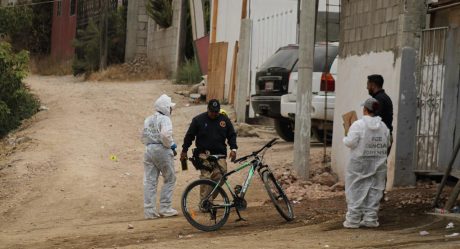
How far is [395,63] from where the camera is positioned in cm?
1268

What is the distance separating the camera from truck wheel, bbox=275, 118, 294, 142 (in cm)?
1841

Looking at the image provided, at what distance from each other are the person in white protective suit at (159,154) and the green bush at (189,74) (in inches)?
659

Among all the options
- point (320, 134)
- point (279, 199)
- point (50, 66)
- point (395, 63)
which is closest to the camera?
point (279, 199)

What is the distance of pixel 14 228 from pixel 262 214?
3534mm

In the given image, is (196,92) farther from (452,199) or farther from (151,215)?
(452,199)

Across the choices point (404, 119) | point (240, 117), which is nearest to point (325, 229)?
point (404, 119)

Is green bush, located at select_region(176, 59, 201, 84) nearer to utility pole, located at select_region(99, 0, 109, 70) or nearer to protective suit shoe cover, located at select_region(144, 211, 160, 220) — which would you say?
utility pole, located at select_region(99, 0, 109, 70)

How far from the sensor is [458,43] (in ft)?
38.5

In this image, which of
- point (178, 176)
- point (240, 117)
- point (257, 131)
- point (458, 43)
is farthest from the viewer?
point (240, 117)

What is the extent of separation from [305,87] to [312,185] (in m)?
1.52

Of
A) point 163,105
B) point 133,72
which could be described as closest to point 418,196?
point 163,105

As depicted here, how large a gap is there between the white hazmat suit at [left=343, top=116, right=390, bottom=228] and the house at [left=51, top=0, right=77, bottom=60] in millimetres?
32234

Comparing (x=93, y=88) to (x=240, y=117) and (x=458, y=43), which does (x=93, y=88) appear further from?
(x=458, y=43)

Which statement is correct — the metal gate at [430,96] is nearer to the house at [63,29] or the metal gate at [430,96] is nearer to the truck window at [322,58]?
the truck window at [322,58]
